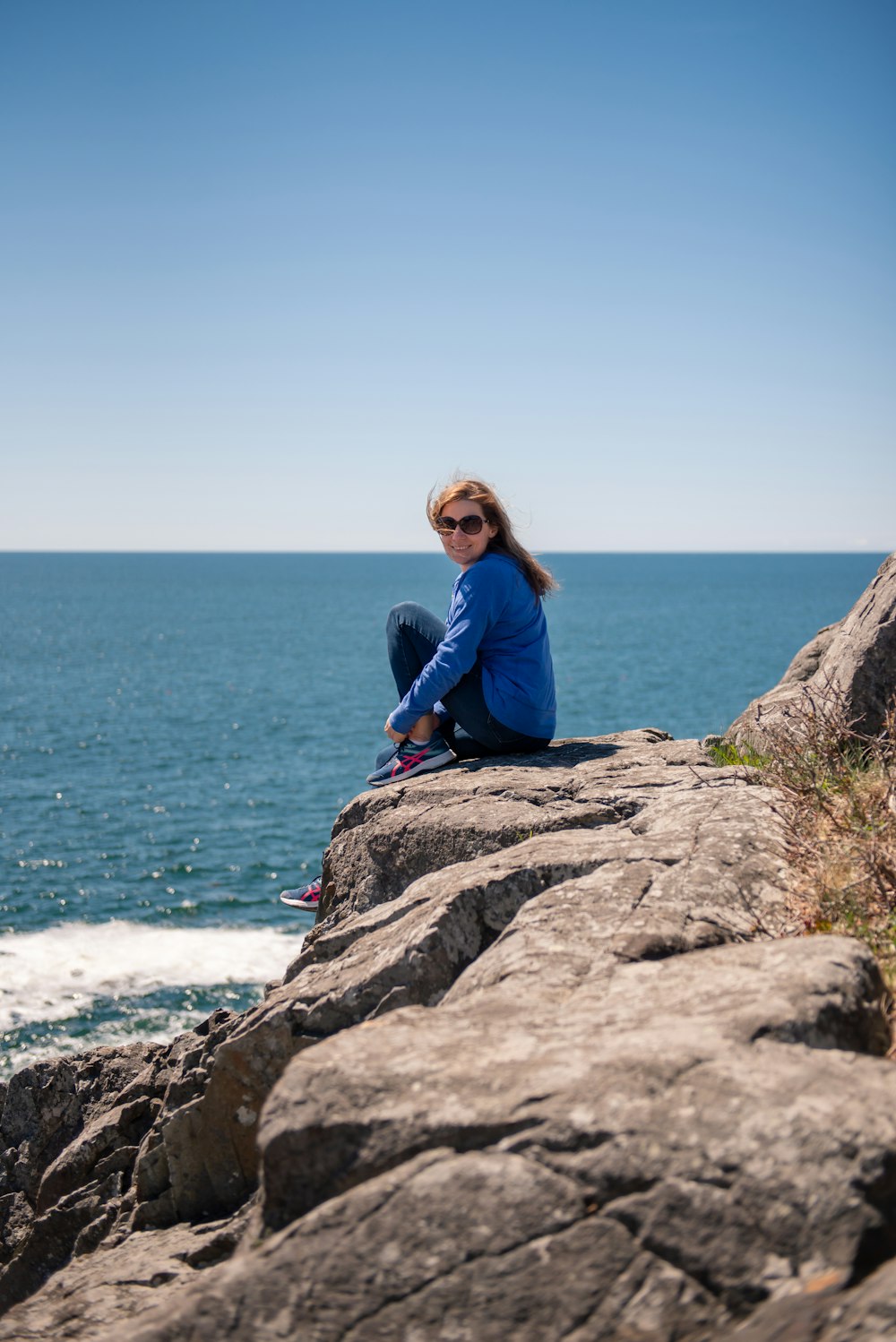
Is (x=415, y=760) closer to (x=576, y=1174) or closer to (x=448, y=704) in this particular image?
(x=448, y=704)

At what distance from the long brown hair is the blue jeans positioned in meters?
0.86

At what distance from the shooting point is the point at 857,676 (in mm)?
7902

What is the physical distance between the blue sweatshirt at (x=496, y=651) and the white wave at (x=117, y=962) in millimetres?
16501

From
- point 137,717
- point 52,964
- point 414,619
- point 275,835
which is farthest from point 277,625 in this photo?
point 414,619

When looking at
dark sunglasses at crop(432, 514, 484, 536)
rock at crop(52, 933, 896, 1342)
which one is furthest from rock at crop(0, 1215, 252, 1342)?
dark sunglasses at crop(432, 514, 484, 536)

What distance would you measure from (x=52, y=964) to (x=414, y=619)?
63.5 feet

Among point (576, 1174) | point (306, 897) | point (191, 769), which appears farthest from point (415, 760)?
point (191, 769)

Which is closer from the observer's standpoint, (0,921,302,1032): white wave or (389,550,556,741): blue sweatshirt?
(389,550,556,741): blue sweatshirt

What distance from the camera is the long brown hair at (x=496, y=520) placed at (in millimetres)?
8648

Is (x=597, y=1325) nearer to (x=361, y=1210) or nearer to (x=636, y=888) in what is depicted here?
(x=361, y=1210)

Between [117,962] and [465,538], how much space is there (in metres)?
19.7

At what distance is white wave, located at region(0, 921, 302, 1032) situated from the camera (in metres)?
22.5

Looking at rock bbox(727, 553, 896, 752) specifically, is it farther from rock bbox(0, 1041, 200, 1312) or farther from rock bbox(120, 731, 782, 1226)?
rock bbox(0, 1041, 200, 1312)

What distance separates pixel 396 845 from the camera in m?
7.84
